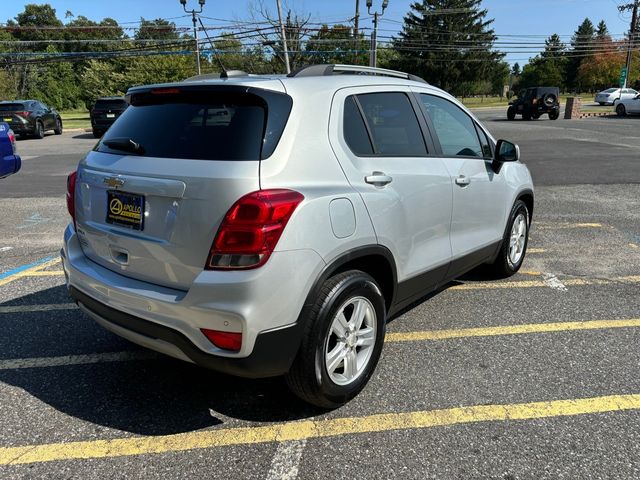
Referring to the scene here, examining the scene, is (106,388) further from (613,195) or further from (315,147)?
(613,195)

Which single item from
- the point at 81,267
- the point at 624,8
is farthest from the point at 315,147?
the point at 624,8

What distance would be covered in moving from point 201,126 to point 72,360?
Result: 6.24 feet

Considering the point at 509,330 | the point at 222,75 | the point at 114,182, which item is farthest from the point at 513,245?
the point at 114,182

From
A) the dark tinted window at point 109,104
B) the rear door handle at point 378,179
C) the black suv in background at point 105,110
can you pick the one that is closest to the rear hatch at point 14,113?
the black suv in background at point 105,110

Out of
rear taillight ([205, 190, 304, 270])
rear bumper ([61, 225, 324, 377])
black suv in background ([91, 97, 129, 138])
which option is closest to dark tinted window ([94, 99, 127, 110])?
black suv in background ([91, 97, 129, 138])

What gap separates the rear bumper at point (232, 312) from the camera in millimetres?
2258

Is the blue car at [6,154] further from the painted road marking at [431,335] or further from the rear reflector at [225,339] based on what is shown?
the rear reflector at [225,339]

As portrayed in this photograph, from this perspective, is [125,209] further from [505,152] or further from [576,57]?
[576,57]

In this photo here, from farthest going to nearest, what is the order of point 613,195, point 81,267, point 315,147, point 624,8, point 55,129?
1. point 624,8
2. point 55,129
3. point 613,195
4. point 81,267
5. point 315,147

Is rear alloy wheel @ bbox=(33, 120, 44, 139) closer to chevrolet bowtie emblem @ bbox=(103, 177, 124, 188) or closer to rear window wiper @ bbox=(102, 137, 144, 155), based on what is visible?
rear window wiper @ bbox=(102, 137, 144, 155)

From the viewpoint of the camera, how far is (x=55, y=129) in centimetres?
2520

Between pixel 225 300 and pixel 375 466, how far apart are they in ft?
3.45

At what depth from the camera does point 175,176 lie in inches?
94.3

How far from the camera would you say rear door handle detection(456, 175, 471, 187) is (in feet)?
11.7
